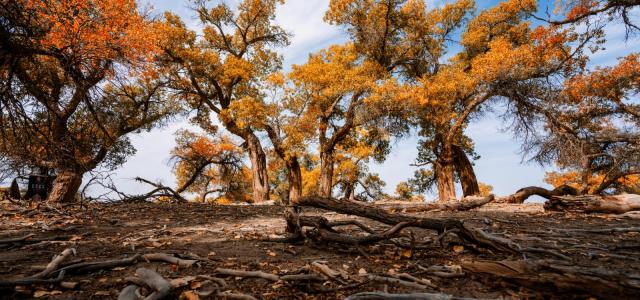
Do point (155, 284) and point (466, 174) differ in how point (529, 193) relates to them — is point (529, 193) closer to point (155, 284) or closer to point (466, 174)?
point (466, 174)

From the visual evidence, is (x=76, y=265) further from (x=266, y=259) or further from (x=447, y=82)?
(x=447, y=82)

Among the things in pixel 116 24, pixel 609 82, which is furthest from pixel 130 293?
pixel 609 82

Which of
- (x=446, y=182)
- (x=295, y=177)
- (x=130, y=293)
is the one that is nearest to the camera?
(x=130, y=293)

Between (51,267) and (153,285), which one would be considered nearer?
(153,285)

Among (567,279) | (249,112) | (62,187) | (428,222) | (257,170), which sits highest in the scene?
(249,112)

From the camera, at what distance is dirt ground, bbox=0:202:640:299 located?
8.81 ft

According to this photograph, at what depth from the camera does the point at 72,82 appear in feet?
18.9

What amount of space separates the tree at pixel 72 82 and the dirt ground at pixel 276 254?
45.5 inches

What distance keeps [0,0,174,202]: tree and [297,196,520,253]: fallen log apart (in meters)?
3.59

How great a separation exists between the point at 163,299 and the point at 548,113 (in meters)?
15.4

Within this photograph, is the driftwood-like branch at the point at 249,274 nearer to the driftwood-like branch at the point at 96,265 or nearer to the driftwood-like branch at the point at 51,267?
the driftwood-like branch at the point at 96,265

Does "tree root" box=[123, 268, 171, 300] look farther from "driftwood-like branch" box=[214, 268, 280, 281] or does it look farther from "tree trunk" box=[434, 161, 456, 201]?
"tree trunk" box=[434, 161, 456, 201]

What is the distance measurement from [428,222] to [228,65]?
14.4 m

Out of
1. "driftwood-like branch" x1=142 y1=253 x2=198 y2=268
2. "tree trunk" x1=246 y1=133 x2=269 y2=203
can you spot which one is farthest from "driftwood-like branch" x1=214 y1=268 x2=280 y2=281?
"tree trunk" x1=246 y1=133 x2=269 y2=203
